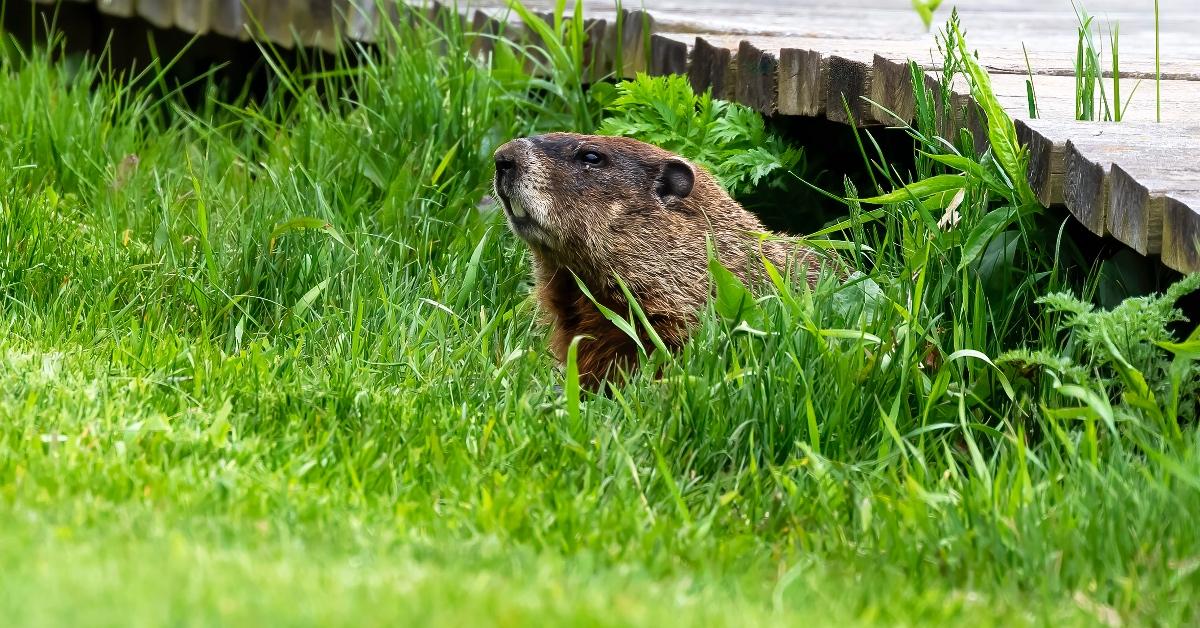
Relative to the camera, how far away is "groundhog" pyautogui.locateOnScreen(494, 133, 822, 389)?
4.36 metres

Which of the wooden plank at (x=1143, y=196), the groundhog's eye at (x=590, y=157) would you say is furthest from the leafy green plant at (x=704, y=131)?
the wooden plank at (x=1143, y=196)

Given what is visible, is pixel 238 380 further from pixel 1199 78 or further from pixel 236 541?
pixel 1199 78

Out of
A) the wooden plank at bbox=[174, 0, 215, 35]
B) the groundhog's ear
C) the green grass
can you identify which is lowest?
the green grass

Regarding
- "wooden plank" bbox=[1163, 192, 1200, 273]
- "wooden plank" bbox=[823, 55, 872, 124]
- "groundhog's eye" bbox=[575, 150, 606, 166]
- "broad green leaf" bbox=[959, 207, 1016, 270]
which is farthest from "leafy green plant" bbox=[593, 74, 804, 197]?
"wooden plank" bbox=[1163, 192, 1200, 273]

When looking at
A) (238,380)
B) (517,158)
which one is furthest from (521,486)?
(517,158)

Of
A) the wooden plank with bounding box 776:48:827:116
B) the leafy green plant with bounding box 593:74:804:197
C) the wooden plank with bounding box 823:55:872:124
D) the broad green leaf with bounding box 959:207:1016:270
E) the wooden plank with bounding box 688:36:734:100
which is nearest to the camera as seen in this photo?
the broad green leaf with bounding box 959:207:1016:270

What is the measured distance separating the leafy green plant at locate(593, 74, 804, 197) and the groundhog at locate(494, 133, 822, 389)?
0.51m

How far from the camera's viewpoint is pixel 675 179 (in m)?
4.53

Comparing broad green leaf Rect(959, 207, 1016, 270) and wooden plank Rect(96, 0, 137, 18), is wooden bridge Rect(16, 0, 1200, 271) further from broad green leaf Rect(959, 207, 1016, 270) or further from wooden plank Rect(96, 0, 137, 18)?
broad green leaf Rect(959, 207, 1016, 270)

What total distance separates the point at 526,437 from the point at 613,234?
4.67 ft

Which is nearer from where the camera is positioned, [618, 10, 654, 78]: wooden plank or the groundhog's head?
the groundhog's head

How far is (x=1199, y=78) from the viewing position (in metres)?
4.84

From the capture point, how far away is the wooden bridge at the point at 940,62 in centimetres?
333

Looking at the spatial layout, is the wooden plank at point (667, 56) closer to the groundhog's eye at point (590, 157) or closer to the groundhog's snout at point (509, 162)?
the groundhog's eye at point (590, 157)
